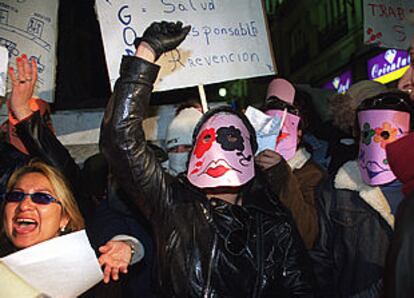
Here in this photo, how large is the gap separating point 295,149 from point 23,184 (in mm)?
1584

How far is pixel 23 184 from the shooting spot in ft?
8.54

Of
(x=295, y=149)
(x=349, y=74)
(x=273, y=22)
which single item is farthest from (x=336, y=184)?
(x=273, y=22)

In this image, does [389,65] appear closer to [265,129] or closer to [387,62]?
[387,62]

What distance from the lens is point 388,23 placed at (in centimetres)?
456

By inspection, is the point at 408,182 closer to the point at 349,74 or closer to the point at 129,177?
the point at 129,177

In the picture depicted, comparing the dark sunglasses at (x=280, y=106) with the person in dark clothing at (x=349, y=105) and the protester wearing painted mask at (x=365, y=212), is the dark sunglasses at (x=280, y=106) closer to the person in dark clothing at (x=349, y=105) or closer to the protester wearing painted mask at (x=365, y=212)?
the person in dark clothing at (x=349, y=105)

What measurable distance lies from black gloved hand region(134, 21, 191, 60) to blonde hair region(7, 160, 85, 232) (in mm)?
736

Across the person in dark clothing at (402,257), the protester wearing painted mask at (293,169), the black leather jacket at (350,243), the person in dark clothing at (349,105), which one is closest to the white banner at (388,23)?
the person in dark clothing at (349,105)

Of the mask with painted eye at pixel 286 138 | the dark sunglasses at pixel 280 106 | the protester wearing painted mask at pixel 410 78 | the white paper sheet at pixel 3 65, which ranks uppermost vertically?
the white paper sheet at pixel 3 65

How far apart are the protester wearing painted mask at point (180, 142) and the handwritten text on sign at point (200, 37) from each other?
17.0 inches

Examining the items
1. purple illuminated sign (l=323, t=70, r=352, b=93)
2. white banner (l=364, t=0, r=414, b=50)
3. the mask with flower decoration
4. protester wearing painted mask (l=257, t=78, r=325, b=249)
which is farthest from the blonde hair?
purple illuminated sign (l=323, t=70, r=352, b=93)

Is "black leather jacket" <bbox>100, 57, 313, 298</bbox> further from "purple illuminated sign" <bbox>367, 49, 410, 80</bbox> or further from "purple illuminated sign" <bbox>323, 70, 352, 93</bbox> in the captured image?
"purple illuminated sign" <bbox>323, 70, 352, 93</bbox>

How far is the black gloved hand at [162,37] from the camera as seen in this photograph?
247 cm

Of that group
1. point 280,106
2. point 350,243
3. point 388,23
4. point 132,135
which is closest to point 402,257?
point 132,135
